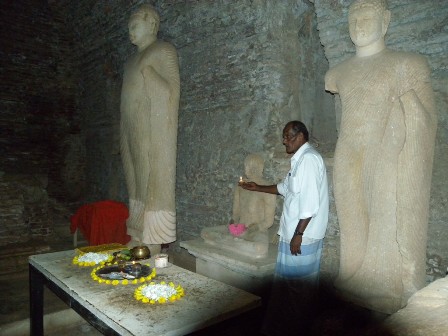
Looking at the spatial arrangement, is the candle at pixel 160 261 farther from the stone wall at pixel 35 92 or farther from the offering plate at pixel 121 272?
the stone wall at pixel 35 92

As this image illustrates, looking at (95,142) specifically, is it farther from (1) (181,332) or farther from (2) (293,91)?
(1) (181,332)

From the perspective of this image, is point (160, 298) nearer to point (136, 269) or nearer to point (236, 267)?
point (136, 269)

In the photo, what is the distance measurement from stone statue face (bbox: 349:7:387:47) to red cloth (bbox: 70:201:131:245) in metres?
4.12

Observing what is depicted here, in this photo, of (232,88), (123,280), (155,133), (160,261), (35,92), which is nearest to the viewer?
(123,280)

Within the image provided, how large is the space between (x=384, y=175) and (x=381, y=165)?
3.2 inches

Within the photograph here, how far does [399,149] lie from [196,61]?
3426mm

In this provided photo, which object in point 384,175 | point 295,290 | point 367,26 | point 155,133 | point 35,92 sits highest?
point 35,92

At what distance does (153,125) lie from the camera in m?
4.05

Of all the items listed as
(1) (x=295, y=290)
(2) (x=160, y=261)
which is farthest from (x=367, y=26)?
(2) (x=160, y=261)

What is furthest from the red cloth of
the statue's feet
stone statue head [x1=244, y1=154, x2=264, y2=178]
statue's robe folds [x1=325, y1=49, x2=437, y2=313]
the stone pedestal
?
statue's robe folds [x1=325, y1=49, x2=437, y2=313]

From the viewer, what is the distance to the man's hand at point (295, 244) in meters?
2.97

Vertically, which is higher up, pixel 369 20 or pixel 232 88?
pixel 369 20

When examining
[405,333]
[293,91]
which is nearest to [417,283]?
[405,333]

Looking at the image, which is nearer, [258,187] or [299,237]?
[299,237]
